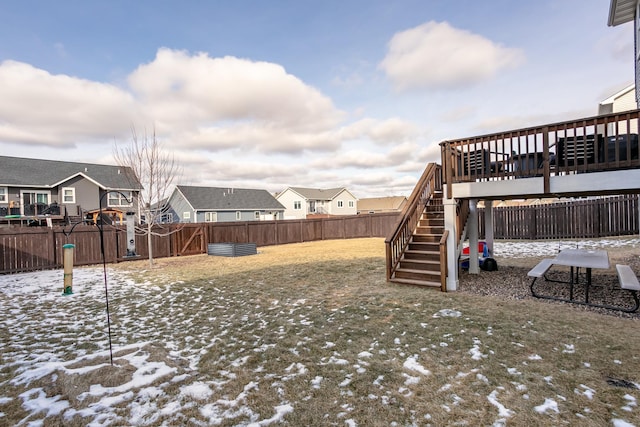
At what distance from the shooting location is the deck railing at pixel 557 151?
16.7 ft

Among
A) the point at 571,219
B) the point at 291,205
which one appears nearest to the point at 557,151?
the point at 571,219

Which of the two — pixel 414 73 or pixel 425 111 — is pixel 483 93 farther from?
pixel 414 73

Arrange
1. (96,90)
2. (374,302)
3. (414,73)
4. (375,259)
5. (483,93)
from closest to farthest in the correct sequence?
(374,302), (375,259), (483,93), (414,73), (96,90)

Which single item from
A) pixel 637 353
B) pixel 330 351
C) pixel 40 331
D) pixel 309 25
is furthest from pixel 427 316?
pixel 309 25

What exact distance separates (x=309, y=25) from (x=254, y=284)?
9846mm

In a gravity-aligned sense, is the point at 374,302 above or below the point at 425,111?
below

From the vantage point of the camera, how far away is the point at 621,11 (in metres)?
9.72

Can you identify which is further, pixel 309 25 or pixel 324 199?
pixel 324 199

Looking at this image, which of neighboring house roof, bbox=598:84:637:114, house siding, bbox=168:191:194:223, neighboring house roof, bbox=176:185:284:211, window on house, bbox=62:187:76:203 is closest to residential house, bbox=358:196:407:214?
neighboring house roof, bbox=176:185:284:211

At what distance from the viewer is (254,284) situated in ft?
26.0

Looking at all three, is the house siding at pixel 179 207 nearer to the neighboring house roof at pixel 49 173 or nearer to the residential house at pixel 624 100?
the neighboring house roof at pixel 49 173

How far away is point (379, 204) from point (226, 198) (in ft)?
132

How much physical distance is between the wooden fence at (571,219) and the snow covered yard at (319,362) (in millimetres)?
11704

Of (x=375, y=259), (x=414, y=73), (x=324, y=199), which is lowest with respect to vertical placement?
(x=375, y=259)
